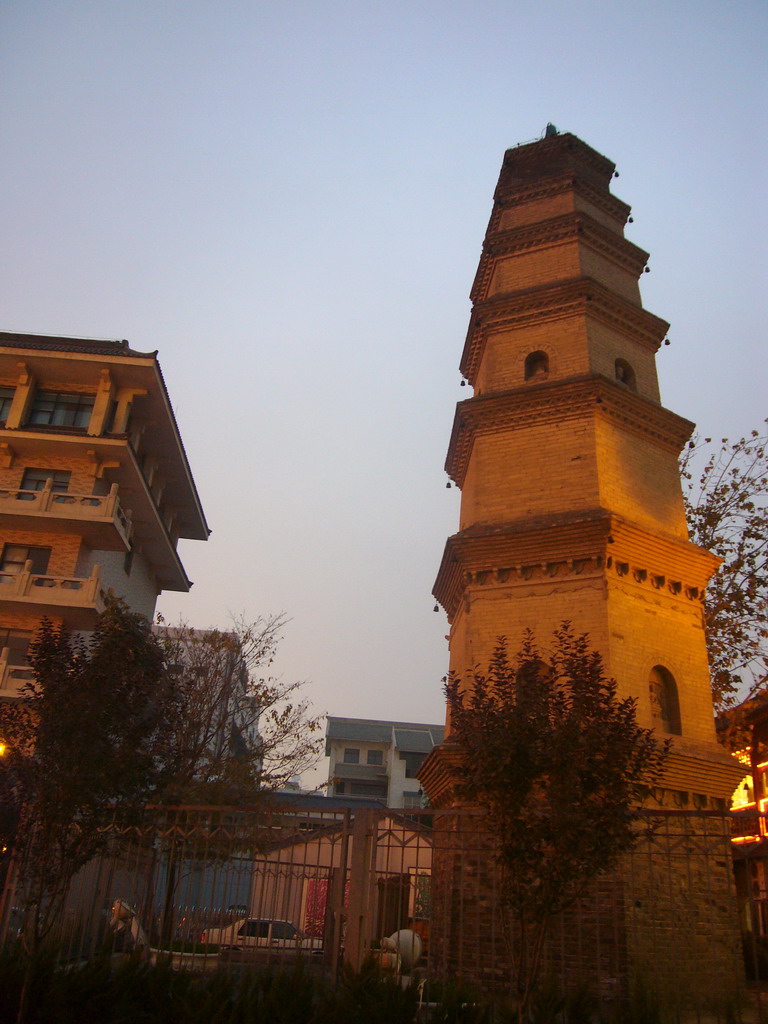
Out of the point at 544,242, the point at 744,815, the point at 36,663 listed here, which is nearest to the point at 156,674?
the point at 36,663

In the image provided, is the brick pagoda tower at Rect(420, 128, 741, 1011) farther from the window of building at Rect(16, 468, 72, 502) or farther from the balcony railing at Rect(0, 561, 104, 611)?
the window of building at Rect(16, 468, 72, 502)

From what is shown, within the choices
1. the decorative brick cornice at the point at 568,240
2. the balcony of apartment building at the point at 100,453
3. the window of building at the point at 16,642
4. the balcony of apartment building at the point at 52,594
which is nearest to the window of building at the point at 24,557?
the balcony of apartment building at the point at 52,594

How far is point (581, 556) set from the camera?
14867 millimetres

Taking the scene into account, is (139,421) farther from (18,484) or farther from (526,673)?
(526,673)

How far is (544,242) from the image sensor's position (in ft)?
63.6

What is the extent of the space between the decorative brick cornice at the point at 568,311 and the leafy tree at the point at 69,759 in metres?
11.2

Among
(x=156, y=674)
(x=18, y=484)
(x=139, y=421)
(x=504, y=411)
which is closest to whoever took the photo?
(x=156, y=674)

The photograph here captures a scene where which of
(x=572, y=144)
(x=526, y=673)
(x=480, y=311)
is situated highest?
(x=572, y=144)

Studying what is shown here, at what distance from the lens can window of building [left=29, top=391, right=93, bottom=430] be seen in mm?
23531

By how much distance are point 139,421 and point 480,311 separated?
36.1 ft

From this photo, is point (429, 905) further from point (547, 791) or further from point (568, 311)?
point (568, 311)

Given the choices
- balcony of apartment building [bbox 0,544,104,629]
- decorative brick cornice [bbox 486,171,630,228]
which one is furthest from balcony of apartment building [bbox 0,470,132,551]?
decorative brick cornice [bbox 486,171,630,228]

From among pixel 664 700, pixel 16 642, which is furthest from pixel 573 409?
A: pixel 16 642

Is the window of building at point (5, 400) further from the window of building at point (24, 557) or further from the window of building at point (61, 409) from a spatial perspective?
the window of building at point (24, 557)
